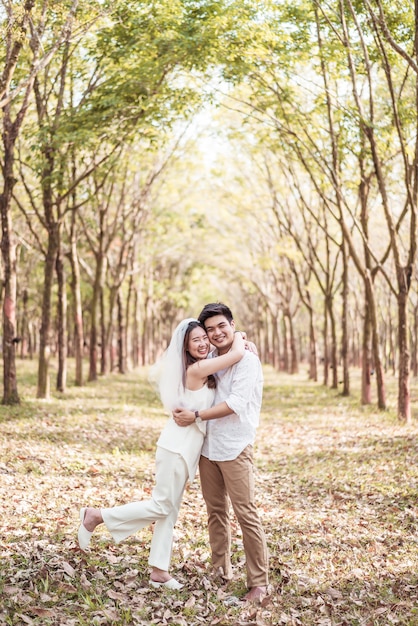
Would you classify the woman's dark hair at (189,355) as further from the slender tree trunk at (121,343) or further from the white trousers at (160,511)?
the slender tree trunk at (121,343)

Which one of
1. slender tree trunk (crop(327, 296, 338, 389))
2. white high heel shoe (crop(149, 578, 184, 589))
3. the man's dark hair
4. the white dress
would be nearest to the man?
the man's dark hair

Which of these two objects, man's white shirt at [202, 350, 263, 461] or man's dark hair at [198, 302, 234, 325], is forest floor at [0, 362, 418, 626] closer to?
man's white shirt at [202, 350, 263, 461]

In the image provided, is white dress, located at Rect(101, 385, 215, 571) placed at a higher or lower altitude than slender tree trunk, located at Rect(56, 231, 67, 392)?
lower

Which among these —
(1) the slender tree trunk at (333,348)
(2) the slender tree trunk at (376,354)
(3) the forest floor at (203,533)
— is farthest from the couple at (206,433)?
(1) the slender tree trunk at (333,348)

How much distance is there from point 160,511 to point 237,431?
92 cm

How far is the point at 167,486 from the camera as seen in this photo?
533cm

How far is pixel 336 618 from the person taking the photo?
5.07 metres

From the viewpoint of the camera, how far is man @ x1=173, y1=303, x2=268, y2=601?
521cm

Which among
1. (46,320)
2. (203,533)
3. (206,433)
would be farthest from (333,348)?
(206,433)

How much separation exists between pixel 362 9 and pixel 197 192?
20600mm

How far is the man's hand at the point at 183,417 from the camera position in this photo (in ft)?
17.1

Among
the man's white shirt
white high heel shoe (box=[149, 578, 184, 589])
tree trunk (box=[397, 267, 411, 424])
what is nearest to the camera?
the man's white shirt

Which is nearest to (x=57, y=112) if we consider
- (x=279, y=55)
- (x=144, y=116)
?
(x=144, y=116)

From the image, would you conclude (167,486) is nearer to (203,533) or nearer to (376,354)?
(203,533)
